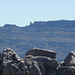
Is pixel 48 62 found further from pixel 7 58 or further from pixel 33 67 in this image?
pixel 7 58

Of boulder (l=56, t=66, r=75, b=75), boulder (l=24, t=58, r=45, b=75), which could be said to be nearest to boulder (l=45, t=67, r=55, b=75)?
boulder (l=56, t=66, r=75, b=75)

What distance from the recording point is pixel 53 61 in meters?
31.0

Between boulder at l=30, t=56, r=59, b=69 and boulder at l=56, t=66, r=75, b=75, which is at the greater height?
boulder at l=30, t=56, r=59, b=69

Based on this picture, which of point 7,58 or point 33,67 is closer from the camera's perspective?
point 33,67

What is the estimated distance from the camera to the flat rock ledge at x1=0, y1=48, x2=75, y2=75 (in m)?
28.6

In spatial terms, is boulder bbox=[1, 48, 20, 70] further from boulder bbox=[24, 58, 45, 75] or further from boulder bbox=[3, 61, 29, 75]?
boulder bbox=[24, 58, 45, 75]

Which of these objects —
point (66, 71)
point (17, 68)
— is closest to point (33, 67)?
point (17, 68)

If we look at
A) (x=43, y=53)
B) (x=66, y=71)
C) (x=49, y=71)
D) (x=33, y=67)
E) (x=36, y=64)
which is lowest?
(x=66, y=71)

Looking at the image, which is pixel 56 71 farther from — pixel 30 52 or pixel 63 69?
pixel 30 52

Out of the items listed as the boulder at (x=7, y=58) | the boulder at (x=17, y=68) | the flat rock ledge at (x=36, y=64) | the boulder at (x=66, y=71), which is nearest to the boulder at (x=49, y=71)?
the flat rock ledge at (x=36, y=64)

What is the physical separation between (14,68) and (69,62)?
6.44m

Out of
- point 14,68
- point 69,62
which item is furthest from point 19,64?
point 69,62

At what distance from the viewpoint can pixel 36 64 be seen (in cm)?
2938

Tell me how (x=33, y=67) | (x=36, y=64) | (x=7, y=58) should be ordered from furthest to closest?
1. (x=7, y=58)
2. (x=36, y=64)
3. (x=33, y=67)
